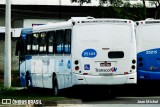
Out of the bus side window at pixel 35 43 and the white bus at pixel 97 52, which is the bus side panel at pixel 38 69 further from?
the white bus at pixel 97 52

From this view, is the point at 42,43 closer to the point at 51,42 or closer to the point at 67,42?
the point at 51,42

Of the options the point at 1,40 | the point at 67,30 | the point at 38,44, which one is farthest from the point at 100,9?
the point at 67,30

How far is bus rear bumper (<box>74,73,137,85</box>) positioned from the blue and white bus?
2.00 meters

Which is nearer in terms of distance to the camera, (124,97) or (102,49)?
(102,49)

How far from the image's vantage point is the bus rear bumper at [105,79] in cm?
2316

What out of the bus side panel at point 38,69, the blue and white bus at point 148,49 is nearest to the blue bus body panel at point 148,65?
the blue and white bus at point 148,49

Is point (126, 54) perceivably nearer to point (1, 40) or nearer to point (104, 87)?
point (104, 87)

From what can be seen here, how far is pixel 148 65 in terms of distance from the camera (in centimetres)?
2567

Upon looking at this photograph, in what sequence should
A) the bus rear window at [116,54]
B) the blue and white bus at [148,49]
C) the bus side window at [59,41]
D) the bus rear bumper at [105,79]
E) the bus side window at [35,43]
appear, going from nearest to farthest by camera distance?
1. the bus rear bumper at [105,79]
2. the bus rear window at [116,54]
3. the bus side window at [59,41]
4. the blue and white bus at [148,49]
5. the bus side window at [35,43]

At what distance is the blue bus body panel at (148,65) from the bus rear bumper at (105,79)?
198 cm

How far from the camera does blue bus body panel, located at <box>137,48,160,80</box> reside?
25609 millimetres

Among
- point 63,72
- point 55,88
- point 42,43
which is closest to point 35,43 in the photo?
point 42,43

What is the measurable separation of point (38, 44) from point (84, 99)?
3.57 m

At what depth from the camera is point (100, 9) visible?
133ft
